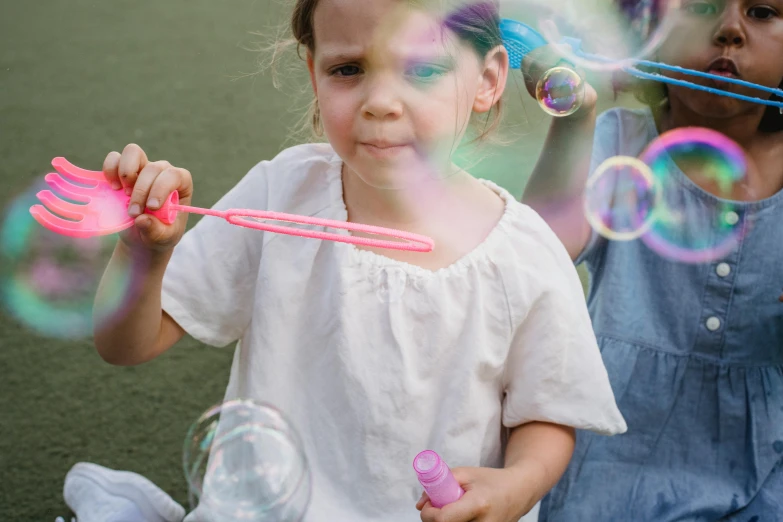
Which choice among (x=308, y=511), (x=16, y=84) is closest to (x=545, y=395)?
(x=308, y=511)

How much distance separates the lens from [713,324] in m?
1.18

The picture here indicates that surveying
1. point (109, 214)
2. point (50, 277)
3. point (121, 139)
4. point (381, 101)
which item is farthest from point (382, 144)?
point (121, 139)

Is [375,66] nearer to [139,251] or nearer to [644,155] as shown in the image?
[139,251]

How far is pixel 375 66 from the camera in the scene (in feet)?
2.81

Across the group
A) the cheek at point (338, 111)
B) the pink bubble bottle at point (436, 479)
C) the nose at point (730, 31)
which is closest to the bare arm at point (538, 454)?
the pink bubble bottle at point (436, 479)

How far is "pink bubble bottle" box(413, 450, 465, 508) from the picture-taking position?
785 millimetres

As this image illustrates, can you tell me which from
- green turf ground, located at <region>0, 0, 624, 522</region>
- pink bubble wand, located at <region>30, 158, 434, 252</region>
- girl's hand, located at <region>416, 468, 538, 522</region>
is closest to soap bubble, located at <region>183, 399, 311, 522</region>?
girl's hand, located at <region>416, 468, 538, 522</region>

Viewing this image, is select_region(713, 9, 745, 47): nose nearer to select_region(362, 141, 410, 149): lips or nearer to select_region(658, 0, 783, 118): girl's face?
select_region(658, 0, 783, 118): girl's face

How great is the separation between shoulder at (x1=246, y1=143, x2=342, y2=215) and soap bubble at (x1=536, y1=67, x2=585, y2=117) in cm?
25

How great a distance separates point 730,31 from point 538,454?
21.9 inches

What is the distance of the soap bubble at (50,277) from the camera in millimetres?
1753

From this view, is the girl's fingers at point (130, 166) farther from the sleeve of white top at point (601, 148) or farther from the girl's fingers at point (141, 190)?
the sleeve of white top at point (601, 148)

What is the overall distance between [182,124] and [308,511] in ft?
5.33

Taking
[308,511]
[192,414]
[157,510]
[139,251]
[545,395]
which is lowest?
[192,414]
